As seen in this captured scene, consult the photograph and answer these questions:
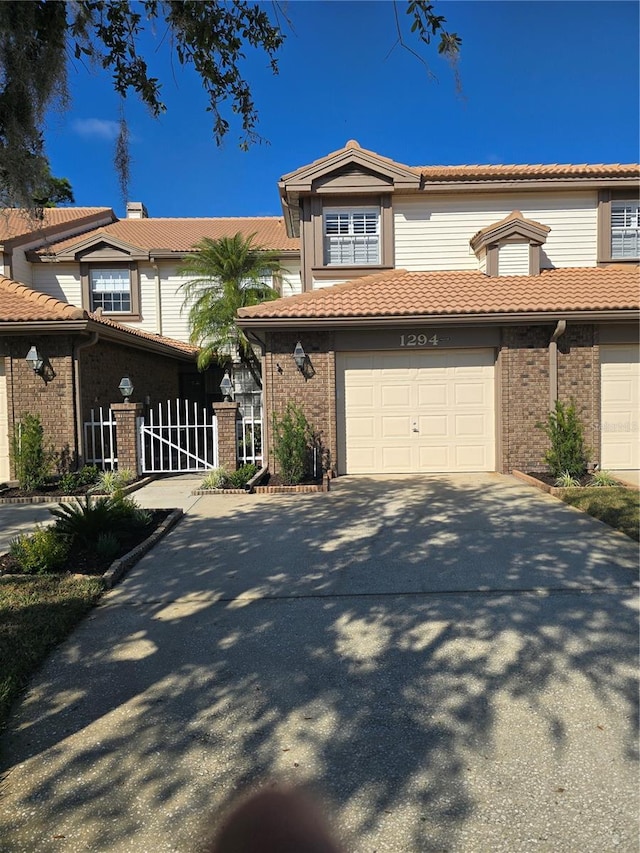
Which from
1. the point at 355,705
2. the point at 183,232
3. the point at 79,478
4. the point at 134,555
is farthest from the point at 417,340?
the point at 183,232

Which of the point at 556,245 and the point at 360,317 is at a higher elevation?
the point at 556,245

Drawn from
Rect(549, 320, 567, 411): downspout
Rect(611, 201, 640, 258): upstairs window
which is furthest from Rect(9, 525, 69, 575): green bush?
Rect(611, 201, 640, 258): upstairs window

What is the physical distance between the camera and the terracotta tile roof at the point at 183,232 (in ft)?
61.4

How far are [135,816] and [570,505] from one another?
7.37 metres

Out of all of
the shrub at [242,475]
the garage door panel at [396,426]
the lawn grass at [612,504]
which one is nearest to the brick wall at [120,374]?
the shrub at [242,475]

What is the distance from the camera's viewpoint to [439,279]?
13.1m

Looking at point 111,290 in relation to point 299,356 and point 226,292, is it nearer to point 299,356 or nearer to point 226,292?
point 226,292

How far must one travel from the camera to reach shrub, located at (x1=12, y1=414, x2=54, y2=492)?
35.2 ft

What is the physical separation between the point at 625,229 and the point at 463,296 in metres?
5.46

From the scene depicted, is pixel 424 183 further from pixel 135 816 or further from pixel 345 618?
pixel 135 816

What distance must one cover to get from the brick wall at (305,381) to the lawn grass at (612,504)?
4442mm

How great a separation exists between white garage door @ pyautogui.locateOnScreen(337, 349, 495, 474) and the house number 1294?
0.18 metres

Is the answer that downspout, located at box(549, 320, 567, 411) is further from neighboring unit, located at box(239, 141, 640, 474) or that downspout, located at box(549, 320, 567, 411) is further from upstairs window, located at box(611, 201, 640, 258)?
upstairs window, located at box(611, 201, 640, 258)

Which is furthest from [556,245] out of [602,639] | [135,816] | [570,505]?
[135,816]
